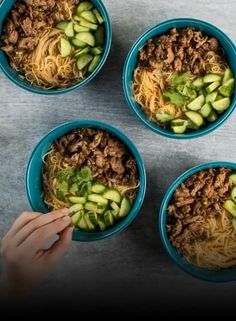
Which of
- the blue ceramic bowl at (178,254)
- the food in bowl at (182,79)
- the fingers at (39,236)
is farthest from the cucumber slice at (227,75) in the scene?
the fingers at (39,236)

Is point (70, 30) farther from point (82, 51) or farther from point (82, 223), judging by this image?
point (82, 223)

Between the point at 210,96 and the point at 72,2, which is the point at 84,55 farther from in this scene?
the point at 210,96

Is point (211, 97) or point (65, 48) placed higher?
point (65, 48)

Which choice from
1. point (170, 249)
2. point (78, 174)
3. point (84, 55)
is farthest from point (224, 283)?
point (84, 55)

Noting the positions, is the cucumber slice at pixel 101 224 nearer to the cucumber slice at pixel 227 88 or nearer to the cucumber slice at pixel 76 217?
the cucumber slice at pixel 76 217

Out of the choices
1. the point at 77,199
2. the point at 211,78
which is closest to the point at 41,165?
the point at 77,199

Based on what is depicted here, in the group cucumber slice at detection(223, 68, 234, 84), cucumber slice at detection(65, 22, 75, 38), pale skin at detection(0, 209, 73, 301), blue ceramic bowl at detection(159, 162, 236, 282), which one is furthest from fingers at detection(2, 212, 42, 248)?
cucumber slice at detection(223, 68, 234, 84)

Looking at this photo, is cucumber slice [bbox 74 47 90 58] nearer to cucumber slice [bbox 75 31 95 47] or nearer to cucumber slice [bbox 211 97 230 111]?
cucumber slice [bbox 75 31 95 47]
